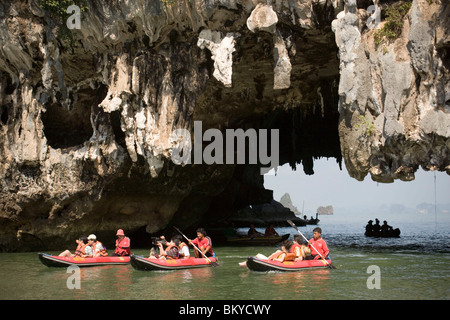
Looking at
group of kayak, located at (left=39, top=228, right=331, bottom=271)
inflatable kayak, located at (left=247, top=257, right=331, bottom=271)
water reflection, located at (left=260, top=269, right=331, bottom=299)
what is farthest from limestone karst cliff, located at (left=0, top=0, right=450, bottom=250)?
water reflection, located at (left=260, top=269, right=331, bottom=299)

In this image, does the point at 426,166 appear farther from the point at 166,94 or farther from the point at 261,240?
the point at 261,240

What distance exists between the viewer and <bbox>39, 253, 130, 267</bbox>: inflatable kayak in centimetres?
1512

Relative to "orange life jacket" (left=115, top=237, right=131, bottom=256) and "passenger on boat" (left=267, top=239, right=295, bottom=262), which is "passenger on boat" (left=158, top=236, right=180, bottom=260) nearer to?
"orange life jacket" (left=115, top=237, right=131, bottom=256)

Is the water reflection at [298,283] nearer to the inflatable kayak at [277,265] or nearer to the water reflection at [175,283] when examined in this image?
the inflatable kayak at [277,265]

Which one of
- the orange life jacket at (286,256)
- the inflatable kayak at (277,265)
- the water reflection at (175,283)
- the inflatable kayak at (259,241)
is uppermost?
the orange life jacket at (286,256)

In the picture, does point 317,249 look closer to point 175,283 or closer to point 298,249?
point 298,249

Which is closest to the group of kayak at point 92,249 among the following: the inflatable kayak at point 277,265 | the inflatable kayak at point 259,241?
the inflatable kayak at point 277,265

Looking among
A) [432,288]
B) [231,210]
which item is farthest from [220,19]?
[231,210]

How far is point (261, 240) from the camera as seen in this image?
23.6 meters

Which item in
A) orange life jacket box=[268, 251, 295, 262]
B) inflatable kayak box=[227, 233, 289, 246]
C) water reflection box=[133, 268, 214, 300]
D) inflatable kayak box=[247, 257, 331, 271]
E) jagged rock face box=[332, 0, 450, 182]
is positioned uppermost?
jagged rock face box=[332, 0, 450, 182]

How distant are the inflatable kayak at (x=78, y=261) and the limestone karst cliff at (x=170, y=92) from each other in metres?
3.54

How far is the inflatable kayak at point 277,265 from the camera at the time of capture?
13273mm

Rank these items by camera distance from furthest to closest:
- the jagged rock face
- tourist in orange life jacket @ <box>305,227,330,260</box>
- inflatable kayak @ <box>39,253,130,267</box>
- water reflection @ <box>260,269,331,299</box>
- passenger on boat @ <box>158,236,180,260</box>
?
inflatable kayak @ <box>39,253,130,267</box>
passenger on boat @ <box>158,236,180,260</box>
tourist in orange life jacket @ <box>305,227,330,260</box>
the jagged rock face
water reflection @ <box>260,269,331,299</box>

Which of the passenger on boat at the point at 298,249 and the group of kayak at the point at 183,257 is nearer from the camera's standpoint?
the group of kayak at the point at 183,257
